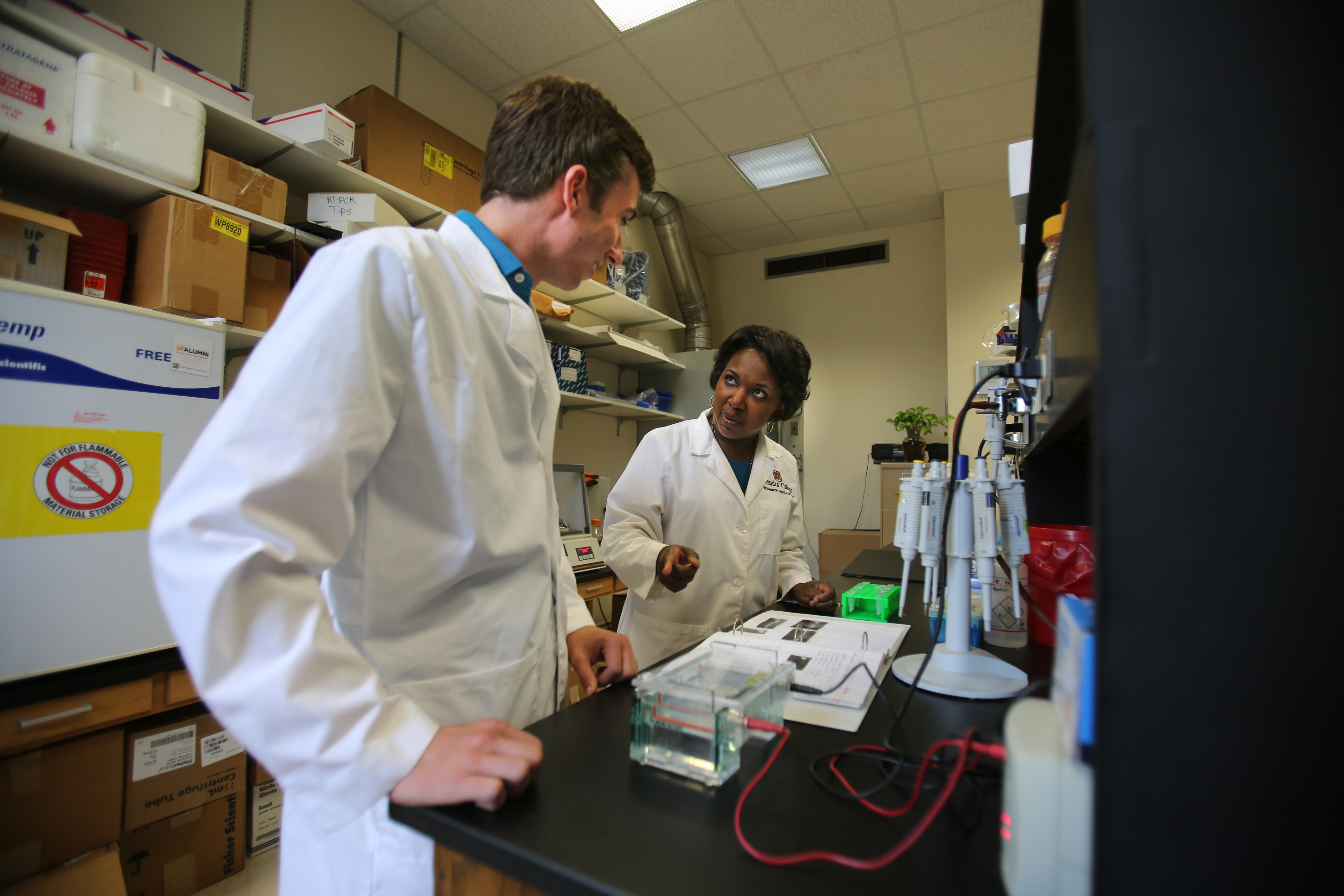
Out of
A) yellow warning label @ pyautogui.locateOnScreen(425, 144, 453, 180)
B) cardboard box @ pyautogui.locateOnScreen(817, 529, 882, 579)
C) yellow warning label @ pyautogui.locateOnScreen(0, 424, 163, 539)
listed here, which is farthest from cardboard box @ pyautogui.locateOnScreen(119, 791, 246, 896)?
cardboard box @ pyautogui.locateOnScreen(817, 529, 882, 579)

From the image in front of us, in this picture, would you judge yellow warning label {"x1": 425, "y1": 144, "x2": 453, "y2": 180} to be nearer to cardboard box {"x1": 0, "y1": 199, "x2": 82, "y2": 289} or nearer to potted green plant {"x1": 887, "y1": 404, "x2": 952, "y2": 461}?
cardboard box {"x1": 0, "y1": 199, "x2": 82, "y2": 289}

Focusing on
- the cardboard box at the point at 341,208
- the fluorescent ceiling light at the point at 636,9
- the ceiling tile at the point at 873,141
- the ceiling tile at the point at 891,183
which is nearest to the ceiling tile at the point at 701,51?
the fluorescent ceiling light at the point at 636,9

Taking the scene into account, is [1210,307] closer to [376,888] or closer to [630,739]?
[630,739]

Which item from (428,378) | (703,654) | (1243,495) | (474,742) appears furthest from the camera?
(703,654)

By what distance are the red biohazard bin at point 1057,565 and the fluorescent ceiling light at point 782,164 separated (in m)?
3.13

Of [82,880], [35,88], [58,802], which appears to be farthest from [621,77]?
[82,880]

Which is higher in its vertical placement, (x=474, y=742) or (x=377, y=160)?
(x=377, y=160)

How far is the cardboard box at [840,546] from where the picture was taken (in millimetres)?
4246

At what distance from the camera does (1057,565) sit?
0.95m

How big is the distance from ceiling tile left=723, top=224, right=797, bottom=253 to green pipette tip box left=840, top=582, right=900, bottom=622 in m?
3.87

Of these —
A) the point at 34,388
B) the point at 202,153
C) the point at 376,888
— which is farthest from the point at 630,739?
the point at 202,153

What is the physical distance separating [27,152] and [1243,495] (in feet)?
7.34

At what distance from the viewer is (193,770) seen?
1.55m

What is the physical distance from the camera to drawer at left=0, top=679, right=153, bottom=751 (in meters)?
1.21
